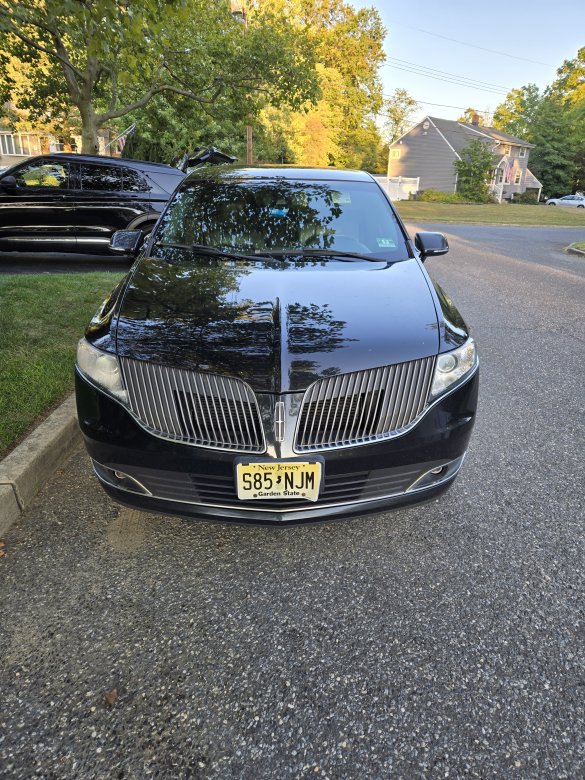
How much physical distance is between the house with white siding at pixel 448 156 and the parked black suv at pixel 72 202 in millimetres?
41485

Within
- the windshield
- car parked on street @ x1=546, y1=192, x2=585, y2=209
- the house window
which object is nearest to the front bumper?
the windshield

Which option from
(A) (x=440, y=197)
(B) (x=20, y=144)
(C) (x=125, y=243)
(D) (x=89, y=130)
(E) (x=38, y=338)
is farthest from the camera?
(A) (x=440, y=197)

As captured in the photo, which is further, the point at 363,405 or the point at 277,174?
the point at 277,174

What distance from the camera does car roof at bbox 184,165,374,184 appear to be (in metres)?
3.92

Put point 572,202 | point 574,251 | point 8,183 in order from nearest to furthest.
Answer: point 8,183, point 574,251, point 572,202

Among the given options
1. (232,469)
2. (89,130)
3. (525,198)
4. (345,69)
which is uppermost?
(345,69)

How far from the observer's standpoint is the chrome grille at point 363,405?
2.11 metres

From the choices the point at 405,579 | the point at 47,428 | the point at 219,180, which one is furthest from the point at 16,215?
the point at 405,579

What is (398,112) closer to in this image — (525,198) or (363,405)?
(525,198)

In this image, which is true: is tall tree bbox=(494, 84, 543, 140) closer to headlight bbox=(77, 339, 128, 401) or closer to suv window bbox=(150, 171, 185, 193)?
suv window bbox=(150, 171, 185, 193)

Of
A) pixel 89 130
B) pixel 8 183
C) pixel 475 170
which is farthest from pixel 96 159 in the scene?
pixel 475 170

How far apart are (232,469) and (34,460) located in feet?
4.71

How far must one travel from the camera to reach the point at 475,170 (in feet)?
142

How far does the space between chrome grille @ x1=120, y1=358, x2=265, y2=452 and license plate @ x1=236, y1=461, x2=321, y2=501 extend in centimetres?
8
